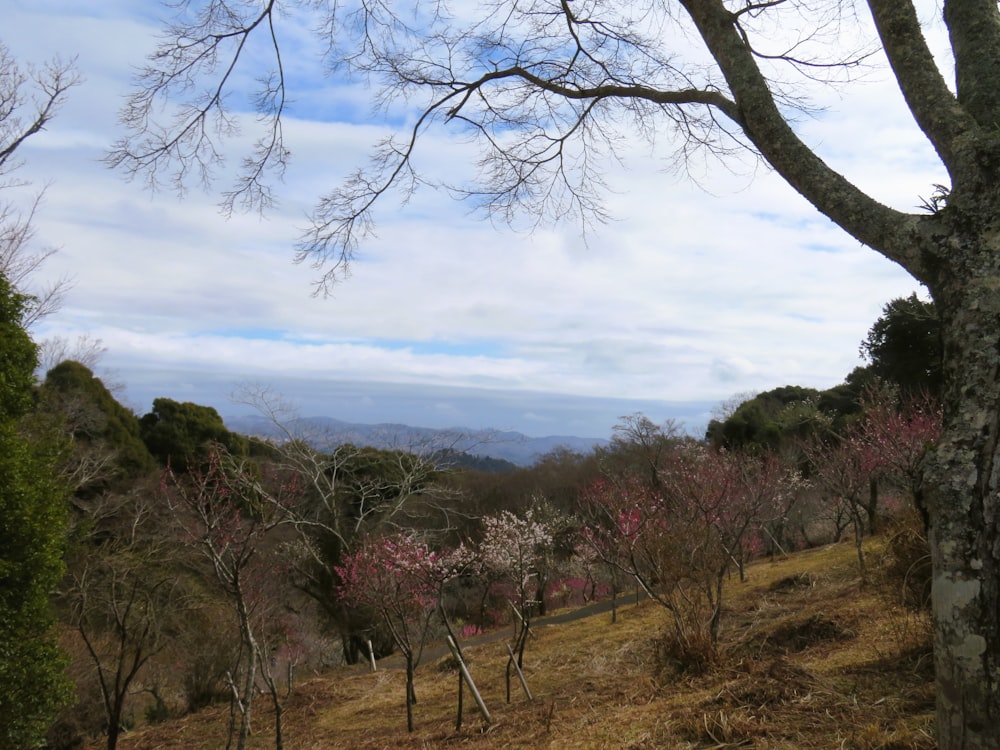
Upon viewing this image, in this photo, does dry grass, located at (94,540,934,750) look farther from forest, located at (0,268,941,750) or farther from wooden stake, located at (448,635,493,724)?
forest, located at (0,268,941,750)

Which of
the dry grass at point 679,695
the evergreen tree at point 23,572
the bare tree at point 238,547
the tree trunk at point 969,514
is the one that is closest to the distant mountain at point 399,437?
the bare tree at point 238,547

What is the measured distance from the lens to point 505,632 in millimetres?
14422

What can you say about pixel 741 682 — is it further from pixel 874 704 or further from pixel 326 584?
pixel 326 584

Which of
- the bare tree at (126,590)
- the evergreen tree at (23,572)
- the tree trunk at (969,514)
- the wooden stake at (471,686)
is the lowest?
the bare tree at (126,590)

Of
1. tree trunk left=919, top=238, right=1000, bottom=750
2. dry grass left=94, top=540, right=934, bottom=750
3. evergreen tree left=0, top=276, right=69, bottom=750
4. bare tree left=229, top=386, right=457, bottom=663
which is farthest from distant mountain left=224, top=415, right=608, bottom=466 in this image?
tree trunk left=919, top=238, right=1000, bottom=750

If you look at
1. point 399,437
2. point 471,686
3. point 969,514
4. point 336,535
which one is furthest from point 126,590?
point 969,514

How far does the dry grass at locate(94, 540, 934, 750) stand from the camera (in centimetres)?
303

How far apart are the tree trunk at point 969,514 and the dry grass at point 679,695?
927 millimetres

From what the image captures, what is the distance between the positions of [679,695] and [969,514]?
3.39 metres

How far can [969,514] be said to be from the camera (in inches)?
66.5

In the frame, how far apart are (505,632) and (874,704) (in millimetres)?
12287

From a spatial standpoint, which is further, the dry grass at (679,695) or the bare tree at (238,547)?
the bare tree at (238,547)

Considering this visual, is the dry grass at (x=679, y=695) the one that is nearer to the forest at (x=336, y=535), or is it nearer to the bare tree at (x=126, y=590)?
the forest at (x=336, y=535)

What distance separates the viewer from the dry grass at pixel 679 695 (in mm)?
3031
